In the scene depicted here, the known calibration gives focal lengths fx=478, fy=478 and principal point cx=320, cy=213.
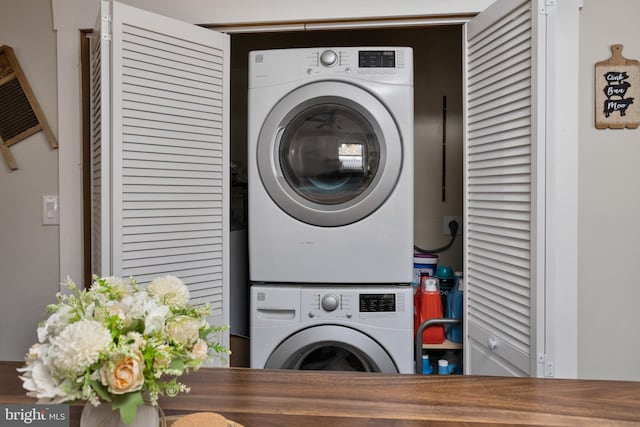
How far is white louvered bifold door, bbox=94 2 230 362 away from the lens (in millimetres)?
1646

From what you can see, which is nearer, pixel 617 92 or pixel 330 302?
pixel 617 92

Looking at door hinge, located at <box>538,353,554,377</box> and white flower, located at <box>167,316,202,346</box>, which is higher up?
white flower, located at <box>167,316,202,346</box>

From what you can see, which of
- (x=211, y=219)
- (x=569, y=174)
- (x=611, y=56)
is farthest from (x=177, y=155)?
(x=611, y=56)

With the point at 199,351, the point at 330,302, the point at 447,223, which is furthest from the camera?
the point at 447,223

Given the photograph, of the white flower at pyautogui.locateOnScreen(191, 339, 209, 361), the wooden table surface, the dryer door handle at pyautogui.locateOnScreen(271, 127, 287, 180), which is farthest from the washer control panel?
the white flower at pyautogui.locateOnScreen(191, 339, 209, 361)

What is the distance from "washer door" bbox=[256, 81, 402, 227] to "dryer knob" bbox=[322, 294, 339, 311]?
0.29 metres

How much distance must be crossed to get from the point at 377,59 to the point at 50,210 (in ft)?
4.91

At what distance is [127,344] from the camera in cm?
67

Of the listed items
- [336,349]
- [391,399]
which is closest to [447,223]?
[336,349]

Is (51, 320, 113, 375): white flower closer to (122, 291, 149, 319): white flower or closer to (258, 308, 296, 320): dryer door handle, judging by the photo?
(122, 291, 149, 319): white flower

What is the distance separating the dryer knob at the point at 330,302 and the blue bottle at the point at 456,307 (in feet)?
1.98

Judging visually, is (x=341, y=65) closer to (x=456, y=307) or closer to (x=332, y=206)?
(x=332, y=206)

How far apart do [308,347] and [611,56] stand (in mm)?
1569

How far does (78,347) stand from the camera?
620 mm
